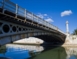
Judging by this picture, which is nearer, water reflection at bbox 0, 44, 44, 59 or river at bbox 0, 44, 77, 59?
water reflection at bbox 0, 44, 44, 59

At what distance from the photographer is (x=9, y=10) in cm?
1316

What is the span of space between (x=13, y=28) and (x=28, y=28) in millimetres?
4256

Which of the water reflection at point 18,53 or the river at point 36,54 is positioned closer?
the water reflection at point 18,53

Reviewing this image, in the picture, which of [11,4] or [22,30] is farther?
[22,30]

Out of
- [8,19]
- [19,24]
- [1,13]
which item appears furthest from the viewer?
[19,24]

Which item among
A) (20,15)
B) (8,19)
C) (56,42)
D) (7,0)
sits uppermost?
(7,0)

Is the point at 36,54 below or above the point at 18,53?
below

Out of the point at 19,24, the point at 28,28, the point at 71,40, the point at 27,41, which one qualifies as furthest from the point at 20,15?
the point at 27,41

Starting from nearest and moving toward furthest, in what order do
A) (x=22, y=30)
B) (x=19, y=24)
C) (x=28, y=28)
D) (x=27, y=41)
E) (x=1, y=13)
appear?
(x=1, y=13) → (x=19, y=24) → (x=22, y=30) → (x=28, y=28) → (x=27, y=41)

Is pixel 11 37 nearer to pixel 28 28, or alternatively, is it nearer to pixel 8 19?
pixel 8 19

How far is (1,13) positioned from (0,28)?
1.57 metres

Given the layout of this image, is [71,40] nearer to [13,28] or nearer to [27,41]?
[27,41]

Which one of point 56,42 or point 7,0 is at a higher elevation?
point 7,0

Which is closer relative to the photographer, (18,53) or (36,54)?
(18,53)
